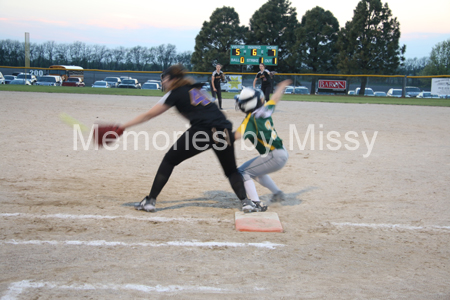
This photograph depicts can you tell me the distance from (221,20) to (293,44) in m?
11.0

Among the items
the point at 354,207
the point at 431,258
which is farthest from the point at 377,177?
the point at 431,258

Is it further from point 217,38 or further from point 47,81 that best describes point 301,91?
point 47,81

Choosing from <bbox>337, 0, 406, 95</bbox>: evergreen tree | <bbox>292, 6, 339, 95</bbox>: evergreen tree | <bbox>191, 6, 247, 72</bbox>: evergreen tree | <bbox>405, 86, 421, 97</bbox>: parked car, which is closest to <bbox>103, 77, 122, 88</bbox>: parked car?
<bbox>191, 6, 247, 72</bbox>: evergreen tree

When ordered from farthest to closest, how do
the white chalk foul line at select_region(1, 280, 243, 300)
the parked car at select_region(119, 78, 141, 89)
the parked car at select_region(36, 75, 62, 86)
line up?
the parked car at select_region(119, 78, 141, 89)
the parked car at select_region(36, 75, 62, 86)
the white chalk foul line at select_region(1, 280, 243, 300)

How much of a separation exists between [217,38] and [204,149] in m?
58.0

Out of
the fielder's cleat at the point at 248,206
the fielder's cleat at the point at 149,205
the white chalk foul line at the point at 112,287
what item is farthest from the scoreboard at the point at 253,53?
the white chalk foul line at the point at 112,287

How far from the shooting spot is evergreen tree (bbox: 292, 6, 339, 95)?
54.4m

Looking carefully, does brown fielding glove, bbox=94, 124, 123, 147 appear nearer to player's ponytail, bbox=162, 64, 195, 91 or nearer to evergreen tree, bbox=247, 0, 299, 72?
player's ponytail, bbox=162, 64, 195, 91

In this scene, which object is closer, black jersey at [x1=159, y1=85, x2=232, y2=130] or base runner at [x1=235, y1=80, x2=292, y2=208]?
black jersey at [x1=159, y1=85, x2=232, y2=130]

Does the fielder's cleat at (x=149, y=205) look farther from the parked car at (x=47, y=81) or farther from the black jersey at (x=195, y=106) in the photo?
the parked car at (x=47, y=81)

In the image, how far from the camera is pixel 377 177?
664 centimetres

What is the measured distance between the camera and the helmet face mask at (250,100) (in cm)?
463

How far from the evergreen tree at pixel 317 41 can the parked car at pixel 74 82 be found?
27.5 metres

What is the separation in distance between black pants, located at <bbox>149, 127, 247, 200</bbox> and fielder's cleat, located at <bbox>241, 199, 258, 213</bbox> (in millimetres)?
60
